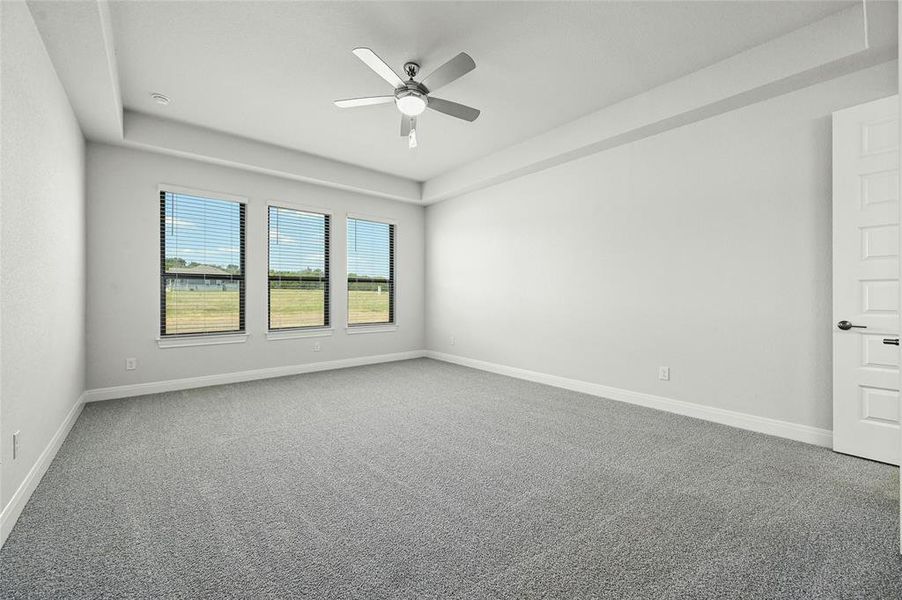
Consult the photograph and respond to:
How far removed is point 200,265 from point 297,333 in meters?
1.42

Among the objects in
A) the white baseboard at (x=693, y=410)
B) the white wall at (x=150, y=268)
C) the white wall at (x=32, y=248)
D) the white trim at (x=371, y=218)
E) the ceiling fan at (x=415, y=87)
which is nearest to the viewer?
the white wall at (x=32, y=248)

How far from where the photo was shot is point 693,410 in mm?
3598

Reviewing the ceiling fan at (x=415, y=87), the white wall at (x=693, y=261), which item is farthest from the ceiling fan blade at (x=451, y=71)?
the white wall at (x=693, y=261)

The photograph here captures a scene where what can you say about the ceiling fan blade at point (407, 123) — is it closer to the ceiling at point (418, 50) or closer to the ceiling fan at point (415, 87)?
the ceiling fan at point (415, 87)

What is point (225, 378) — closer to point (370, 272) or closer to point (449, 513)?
point (370, 272)

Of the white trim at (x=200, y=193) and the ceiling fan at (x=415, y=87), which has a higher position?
the ceiling fan at (x=415, y=87)

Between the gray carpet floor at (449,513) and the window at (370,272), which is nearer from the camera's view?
the gray carpet floor at (449,513)

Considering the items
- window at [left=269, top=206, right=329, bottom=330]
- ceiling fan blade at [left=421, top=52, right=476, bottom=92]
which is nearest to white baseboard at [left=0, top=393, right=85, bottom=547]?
window at [left=269, top=206, right=329, bottom=330]

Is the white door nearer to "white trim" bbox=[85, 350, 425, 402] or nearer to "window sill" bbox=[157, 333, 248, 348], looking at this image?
"white trim" bbox=[85, 350, 425, 402]

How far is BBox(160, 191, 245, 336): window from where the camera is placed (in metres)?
4.61

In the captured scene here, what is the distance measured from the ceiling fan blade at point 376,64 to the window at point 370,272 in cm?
339

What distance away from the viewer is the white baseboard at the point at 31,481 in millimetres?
1826

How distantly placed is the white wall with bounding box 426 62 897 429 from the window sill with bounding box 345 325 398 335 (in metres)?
1.84

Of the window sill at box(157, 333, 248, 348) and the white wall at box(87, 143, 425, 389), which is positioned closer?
the white wall at box(87, 143, 425, 389)
